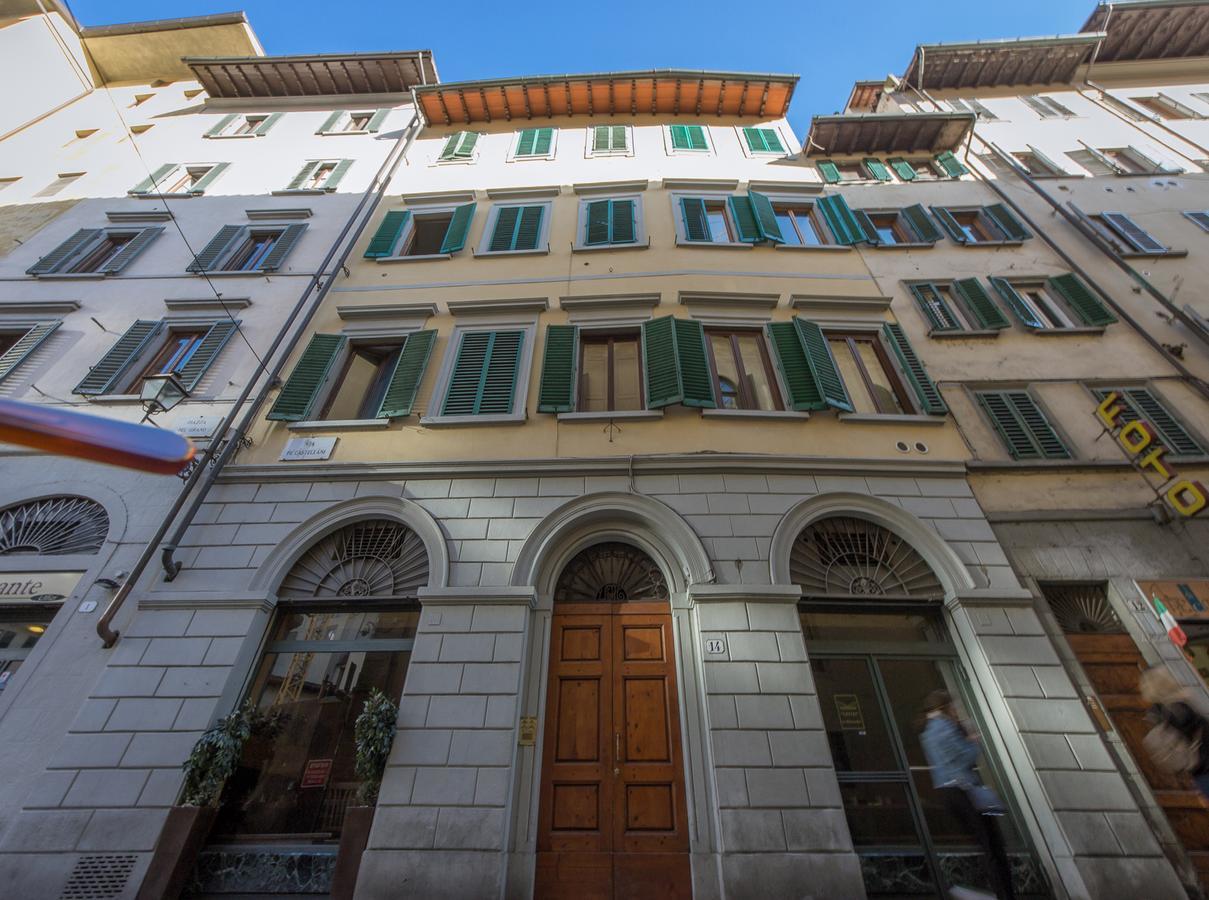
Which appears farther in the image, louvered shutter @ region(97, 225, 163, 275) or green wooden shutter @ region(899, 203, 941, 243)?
green wooden shutter @ region(899, 203, 941, 243)

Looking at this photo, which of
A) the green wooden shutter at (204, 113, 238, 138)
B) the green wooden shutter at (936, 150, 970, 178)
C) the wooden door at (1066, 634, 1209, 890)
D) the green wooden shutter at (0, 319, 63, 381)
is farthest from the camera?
the green wooden shutter at (204, 113, 238, 138)

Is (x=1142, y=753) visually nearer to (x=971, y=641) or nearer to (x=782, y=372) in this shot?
(x=971, y=641)

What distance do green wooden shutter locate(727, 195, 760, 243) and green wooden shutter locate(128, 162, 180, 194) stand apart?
45.4 ft

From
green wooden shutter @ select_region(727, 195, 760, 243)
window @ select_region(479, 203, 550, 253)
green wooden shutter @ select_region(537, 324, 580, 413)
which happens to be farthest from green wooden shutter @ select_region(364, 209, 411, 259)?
green wooden shutter @ select_region(727, 195, 760, 243)

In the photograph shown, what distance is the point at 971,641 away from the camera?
233 inches

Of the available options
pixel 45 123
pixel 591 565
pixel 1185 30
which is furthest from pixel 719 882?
pixel 1185 30

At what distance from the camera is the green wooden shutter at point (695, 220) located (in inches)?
416

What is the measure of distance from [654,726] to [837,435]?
4.79m

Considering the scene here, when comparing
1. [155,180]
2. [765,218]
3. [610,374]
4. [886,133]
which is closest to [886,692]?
[610,374]

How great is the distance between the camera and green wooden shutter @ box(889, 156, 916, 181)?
12711 millimetres

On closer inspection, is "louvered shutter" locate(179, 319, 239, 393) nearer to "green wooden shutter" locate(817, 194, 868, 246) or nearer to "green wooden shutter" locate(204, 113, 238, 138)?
"green wooden shutter" locate(204, 113, 238, 138)

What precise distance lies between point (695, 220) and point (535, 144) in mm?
5713

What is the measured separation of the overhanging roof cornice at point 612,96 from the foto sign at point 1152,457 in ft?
38.0

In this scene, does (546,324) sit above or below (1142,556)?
above
